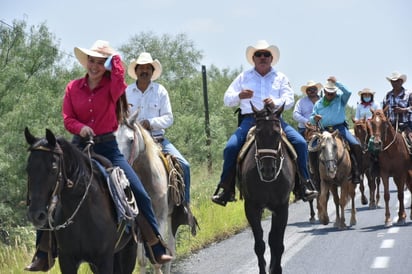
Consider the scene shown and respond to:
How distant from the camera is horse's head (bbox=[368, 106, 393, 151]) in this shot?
682 inches

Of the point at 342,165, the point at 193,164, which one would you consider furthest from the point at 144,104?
the point at 193,164

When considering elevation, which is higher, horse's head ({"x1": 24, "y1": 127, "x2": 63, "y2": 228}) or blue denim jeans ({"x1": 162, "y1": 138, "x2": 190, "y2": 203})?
horse's head ({"x1": 24, "y1": 127, "x2": 63, "y2": 228})

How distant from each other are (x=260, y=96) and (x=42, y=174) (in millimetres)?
5485

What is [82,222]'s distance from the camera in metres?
7.18

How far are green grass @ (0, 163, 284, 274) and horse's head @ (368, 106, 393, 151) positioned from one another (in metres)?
3.13

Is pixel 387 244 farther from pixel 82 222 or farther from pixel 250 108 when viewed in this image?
pixel 82 222

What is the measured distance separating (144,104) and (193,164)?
20.2 m

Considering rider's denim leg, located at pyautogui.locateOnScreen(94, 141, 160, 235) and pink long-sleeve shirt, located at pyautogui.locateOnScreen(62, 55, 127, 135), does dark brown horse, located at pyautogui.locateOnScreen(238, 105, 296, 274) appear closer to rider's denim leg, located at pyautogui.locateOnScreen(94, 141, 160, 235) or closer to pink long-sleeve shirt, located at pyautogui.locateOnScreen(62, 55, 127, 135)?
rider's denim leg, located at pyautogui.locateOnScreen(94, 141, 160, 235)

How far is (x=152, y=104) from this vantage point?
37.2 ft

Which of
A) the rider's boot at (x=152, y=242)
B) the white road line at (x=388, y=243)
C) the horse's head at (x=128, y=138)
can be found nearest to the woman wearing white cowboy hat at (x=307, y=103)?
the white road line at (x=388, y=243)

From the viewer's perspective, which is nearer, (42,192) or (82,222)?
(42,192)

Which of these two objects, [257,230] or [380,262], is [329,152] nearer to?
[380,262]

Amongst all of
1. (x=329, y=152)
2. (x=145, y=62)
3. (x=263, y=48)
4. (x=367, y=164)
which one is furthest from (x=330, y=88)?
(x=145, y=62)

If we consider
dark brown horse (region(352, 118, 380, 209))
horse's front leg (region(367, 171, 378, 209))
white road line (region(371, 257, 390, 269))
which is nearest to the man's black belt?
white road line (region(371, 257, 390, 269))
